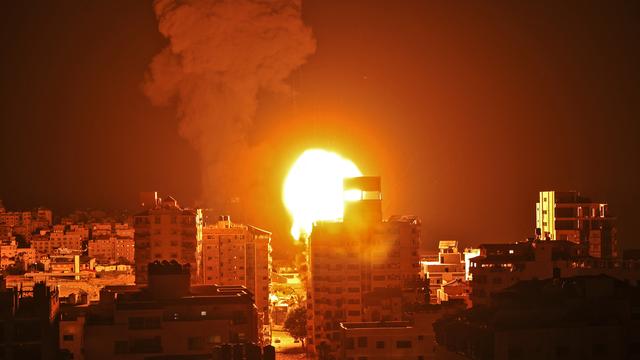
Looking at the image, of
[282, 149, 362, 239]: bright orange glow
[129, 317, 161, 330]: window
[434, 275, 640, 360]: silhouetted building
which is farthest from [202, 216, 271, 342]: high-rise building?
[434, 275, 640, 360]: silhouetted building

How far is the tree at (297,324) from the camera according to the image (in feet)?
128

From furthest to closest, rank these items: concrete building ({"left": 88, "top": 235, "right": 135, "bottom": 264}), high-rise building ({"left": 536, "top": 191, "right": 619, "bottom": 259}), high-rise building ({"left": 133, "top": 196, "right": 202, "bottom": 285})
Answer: concrete building ({"left": 88, "top": 235, "right": 135, "bottom": 264}) → high-rise building ({"left": 133, "top": 196, "right": 202, "bottom": 285}) → high-rise building ({"left": 536, "top": 191, "right": 619, "bottom": 259})

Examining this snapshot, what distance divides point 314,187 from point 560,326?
33.9m

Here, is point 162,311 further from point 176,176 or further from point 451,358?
point 176,176

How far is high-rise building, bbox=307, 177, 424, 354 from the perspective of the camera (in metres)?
34.4

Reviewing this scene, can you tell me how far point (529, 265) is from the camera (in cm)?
2723

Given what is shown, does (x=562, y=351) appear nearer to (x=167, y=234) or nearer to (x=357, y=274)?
(x=357, y=274)

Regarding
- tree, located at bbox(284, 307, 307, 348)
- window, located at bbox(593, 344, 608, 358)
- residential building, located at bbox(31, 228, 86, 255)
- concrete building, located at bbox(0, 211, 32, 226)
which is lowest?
tree, located at bbox(284, 307, 307, 348)

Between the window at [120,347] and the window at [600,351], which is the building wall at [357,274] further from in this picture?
the window at [600,351]

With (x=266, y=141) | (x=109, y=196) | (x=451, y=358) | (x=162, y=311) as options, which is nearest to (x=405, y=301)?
(x=162, y=311)

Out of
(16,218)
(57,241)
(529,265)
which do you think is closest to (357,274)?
(529,265)

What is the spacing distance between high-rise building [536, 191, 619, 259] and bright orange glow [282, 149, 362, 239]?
34.5ft

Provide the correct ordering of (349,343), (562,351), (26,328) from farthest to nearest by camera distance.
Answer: (349,343)
(26,328)
(562,351)

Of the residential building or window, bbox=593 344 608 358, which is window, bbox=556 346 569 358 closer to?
window, bbox=593 344 608 358
